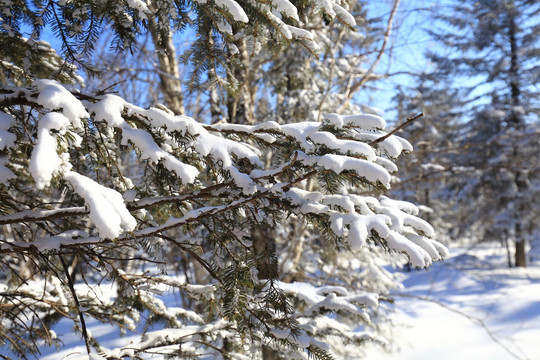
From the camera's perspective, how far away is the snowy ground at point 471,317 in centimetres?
662

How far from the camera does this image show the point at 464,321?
28.3 feet

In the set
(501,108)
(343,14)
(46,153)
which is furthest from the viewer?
(501,108)

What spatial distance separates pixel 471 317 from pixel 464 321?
229 inches

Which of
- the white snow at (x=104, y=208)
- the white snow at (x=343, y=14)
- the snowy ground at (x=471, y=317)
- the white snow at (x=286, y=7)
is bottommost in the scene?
the snowy ground at (x=471, y=317)

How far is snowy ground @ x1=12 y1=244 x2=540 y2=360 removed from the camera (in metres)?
5.89

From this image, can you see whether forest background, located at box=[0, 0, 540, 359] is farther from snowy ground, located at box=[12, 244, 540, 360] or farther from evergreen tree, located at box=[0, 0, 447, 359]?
snowy ground, located at box=[12, 244, 540, 360]

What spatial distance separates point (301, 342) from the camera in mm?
1875

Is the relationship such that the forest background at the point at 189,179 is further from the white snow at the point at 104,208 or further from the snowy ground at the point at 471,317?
the snowy ground at the point at 471,317

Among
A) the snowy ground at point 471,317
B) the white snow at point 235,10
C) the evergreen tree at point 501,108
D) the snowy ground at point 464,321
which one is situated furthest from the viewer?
the evergreen tree at point 501,108

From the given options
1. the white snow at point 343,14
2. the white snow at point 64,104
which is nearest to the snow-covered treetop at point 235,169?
the white snow at point 64,104

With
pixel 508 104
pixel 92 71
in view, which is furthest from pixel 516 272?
pixel 92 71

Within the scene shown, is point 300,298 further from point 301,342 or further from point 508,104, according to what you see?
point 508,104

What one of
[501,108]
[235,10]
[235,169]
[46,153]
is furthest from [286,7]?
[501,108]

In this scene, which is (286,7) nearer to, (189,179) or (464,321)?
(189,179)
